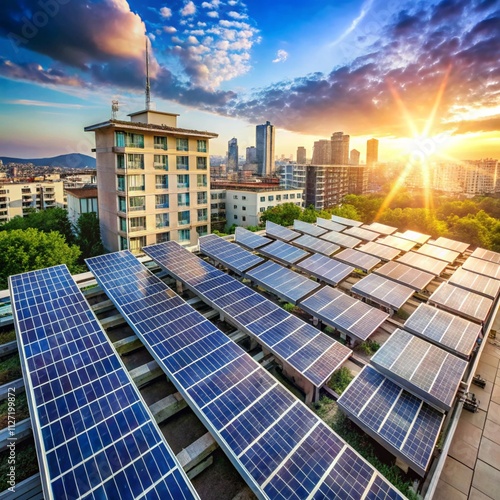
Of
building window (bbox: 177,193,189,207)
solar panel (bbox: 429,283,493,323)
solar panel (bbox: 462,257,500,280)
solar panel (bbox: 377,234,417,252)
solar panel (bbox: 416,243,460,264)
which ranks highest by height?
building window (bbox: 177,193,189,207)

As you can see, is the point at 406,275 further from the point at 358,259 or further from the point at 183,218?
the point at 183,218

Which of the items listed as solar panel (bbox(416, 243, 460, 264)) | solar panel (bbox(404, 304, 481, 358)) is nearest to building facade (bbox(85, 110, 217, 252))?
solar panel (bbox(416, 243, 460, 264))

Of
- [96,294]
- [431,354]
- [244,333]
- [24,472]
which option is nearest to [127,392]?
[24,472]

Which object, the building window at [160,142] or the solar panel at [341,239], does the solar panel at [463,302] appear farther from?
the building window at [160,142]

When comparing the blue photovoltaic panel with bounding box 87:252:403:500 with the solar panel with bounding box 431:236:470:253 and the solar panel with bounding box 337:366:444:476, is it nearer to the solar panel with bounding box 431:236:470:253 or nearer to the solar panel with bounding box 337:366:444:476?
the solar panel with bounding box 337:366:444:476

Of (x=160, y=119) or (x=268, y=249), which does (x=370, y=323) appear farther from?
(x=160, y=119)
